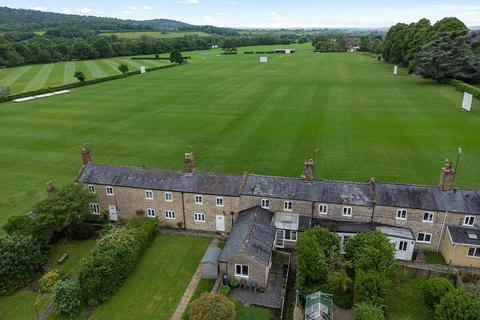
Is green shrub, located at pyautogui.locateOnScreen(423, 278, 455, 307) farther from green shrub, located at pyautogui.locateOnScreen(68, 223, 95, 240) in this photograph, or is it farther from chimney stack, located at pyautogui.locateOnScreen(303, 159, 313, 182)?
green shrub, located at pyautogui.locateOnScreen(68, 223, 95, 240)

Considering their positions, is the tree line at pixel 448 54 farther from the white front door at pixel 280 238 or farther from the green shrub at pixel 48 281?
the green shrub at pixel 48 281

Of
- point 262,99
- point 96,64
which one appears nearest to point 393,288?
point 262,99

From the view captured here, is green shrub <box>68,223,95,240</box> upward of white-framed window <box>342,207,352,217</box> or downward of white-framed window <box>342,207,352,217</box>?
downward

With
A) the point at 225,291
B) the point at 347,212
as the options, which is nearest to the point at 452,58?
the point at 347,212

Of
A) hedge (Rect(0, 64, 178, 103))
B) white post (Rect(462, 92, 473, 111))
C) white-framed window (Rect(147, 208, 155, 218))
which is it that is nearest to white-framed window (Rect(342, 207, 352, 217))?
white-framed window (Rect(147, 208, 155, 218))

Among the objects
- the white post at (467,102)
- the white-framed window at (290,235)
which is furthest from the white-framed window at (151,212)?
the white post at (467,102)
